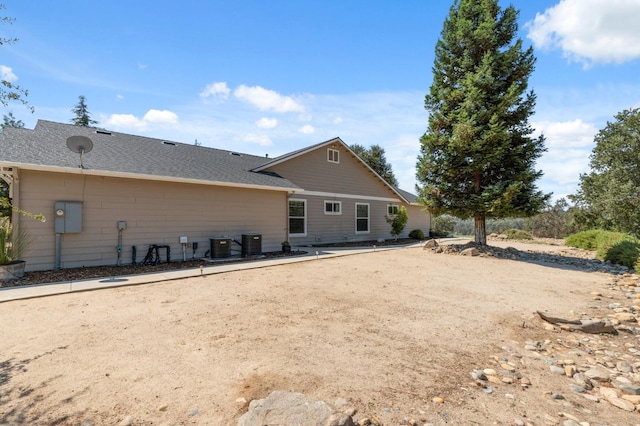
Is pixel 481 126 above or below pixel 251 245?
above

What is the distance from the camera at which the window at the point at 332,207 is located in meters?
16.1

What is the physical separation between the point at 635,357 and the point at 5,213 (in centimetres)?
2193

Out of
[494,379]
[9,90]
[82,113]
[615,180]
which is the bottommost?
[494,379]

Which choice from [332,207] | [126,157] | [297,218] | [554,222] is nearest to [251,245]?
[297,218]

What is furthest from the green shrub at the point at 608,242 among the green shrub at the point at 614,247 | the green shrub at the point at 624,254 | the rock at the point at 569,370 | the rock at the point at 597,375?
the rock at the point at 569,370

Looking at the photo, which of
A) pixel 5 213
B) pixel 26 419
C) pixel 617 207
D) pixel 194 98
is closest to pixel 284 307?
pixel 26 419

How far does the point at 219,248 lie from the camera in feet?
33.6

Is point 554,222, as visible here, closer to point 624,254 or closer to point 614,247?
point 614,247

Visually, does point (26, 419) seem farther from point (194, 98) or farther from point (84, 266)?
point (194, 98)

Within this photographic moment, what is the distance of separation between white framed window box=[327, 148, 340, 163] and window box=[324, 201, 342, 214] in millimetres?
2317

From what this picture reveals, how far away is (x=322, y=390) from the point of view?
2.59 meters

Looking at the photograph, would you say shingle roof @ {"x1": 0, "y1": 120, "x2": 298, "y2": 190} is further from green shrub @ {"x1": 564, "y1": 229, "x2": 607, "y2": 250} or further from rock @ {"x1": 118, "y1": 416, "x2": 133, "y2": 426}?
green shrub @ {"x1": 564, "y1": 229, "x2": 607, "y2": 250}

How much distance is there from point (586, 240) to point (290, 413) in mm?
19847

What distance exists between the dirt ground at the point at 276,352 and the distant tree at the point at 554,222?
2401 centimetres
